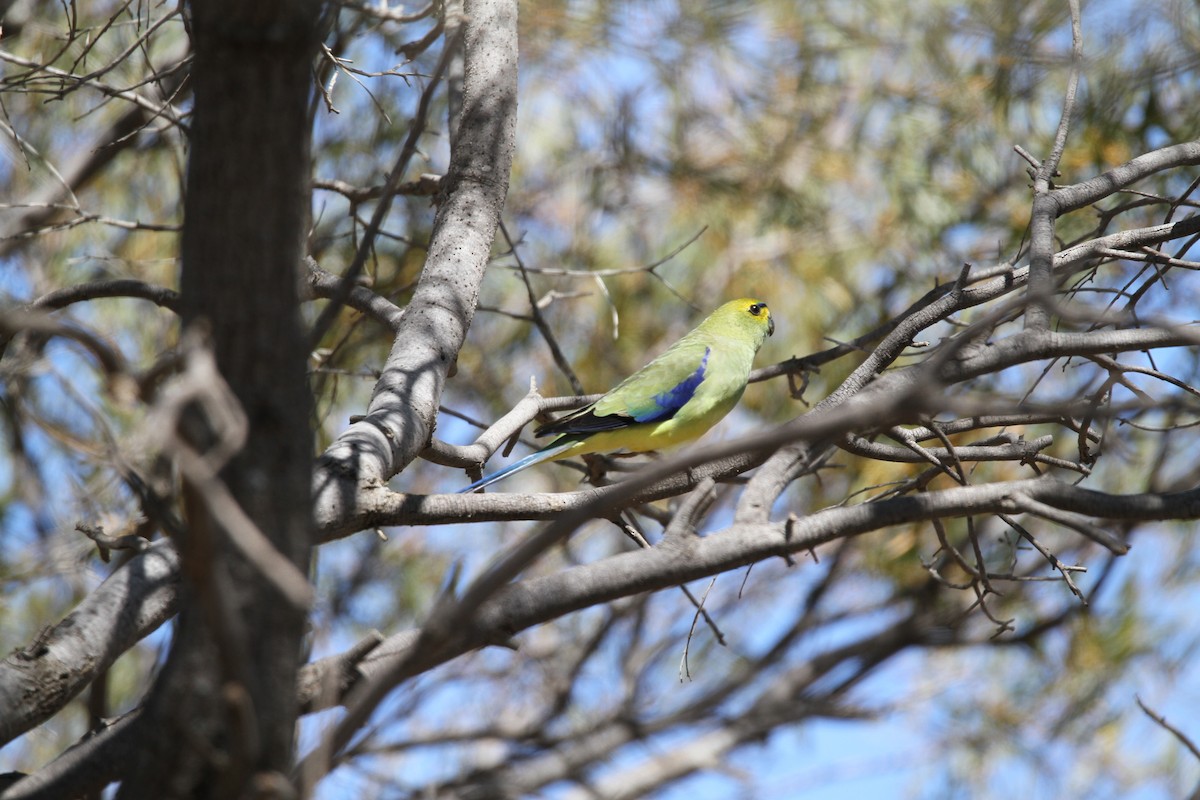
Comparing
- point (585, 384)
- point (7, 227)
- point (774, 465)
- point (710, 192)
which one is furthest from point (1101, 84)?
point (7, 227)

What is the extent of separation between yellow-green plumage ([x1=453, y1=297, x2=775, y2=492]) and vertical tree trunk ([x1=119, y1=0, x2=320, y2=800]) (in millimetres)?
2626

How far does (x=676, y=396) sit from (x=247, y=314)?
127 inches

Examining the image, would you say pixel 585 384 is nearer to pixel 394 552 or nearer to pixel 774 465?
pixel 394 552

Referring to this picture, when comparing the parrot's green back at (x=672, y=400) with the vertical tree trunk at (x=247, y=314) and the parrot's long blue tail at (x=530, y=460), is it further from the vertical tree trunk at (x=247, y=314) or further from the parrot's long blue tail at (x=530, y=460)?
the vertical tree trunk at (x=247, y=314)

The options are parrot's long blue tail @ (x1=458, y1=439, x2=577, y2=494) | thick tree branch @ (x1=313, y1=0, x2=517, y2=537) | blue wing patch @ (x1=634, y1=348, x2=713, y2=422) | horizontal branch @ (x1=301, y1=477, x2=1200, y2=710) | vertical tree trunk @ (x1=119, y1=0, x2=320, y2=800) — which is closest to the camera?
vertical tree trunk @ (x1=119, y1=0, x2=320, y2=800)

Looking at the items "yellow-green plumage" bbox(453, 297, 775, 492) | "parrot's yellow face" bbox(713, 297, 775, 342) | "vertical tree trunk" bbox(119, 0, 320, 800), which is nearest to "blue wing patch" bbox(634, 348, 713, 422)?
"yellow-green plumage" bbox(453, 297, 775, 492)

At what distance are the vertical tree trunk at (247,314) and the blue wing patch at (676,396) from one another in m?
3.05

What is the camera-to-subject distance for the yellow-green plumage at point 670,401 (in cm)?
408

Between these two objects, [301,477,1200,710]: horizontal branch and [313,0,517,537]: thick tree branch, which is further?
[313,0,517,537]: thick tree branch

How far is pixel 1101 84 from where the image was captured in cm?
457

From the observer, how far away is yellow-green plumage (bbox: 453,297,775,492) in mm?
4078

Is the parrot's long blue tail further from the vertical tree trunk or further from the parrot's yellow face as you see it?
the vertical tree trunk

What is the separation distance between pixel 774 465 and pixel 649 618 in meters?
4.08

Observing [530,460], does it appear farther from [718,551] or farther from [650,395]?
[718,551]
